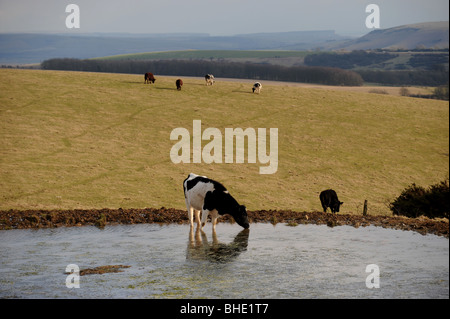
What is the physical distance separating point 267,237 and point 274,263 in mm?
3935

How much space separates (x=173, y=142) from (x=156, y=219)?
83.9ft

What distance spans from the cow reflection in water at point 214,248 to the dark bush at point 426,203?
12427mm

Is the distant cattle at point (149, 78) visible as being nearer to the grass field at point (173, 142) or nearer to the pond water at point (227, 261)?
the grass field at point (173, 142)

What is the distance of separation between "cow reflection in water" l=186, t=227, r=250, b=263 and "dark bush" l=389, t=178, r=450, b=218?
12427 mm

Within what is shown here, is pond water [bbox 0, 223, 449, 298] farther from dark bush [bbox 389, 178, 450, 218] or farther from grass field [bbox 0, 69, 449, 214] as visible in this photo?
grass field [bbox 0, 69, 449, 214]

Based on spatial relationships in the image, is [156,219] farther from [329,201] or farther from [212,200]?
[329,201]

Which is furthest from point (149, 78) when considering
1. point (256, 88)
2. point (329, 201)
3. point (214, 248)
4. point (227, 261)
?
point (227, 261)

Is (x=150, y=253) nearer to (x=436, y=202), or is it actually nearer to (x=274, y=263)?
(x=274, y=263)

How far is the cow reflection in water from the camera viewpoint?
19.0 meters

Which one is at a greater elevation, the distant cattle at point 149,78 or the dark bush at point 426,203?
the distant cattle at point 149,78

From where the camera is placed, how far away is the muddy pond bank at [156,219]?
24.5 meters

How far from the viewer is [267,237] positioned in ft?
72.4

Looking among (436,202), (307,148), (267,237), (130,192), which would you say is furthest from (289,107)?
(267,237)

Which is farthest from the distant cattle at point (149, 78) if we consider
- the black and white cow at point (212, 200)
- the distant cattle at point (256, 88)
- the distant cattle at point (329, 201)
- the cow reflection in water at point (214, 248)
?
the black and white cow at point (212, 200)
